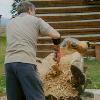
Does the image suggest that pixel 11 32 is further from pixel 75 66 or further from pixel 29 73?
pixel 75 66

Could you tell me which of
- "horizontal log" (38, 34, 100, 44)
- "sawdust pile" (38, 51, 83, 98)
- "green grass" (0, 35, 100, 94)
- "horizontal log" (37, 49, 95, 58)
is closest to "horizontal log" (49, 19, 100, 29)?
"horizontal log" (38, 34, 100, 44)

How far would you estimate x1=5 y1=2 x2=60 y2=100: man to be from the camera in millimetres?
6223

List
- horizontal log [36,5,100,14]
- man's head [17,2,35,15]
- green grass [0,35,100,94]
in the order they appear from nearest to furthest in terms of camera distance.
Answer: man's head [17,2,35,15]
green grass [0,35,100,94]
horizontal log [36,5,100,14]

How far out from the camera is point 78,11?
43.5 ft

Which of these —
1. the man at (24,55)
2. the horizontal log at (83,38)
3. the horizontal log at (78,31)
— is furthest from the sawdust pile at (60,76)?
the horizontal log at (78,31)

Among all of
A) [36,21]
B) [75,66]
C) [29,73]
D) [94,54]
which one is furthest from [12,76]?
[94,54]

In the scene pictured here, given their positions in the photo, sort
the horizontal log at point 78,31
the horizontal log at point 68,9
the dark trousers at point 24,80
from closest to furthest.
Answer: the dark trousers at point 24,80 < the horizontal log at point 78,31 < the horizontal log at point 68,9

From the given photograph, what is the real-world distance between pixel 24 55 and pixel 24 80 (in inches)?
12.3

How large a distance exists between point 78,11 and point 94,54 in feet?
4.63

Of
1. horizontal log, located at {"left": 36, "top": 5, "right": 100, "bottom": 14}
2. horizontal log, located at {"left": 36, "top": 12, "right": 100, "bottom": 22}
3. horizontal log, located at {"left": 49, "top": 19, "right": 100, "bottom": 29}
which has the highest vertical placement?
horizontal log, located at {"left": 36, "top": 5, "right": 100, "bottom": 14}

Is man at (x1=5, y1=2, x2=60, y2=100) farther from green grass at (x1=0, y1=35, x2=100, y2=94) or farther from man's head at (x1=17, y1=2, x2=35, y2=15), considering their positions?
green grass at (x1=0, y1=35, x2=100, y2=94)

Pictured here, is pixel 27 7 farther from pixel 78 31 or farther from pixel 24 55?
pixel 78 31

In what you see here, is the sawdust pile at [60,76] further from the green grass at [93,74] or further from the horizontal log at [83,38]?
the horizontal log at [83,38]

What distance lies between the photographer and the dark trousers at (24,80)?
20.4 ft
